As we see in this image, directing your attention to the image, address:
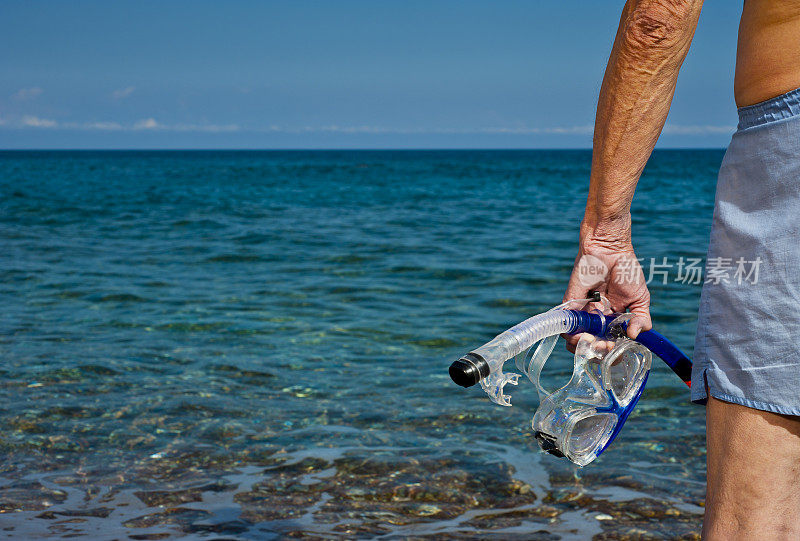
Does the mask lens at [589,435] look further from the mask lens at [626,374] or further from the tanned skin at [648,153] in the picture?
the tanned skin at [648,153]

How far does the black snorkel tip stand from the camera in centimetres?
160

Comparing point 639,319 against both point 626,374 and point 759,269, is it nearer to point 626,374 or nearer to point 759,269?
point 626,374

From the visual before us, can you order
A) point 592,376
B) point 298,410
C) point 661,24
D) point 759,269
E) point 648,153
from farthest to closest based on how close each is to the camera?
point 298,410 < point 592,376 < point 648,153 < point 661,24 < point 759,269

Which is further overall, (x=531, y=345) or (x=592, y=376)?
(x=592, y=376)

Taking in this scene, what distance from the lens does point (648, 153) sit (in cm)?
198

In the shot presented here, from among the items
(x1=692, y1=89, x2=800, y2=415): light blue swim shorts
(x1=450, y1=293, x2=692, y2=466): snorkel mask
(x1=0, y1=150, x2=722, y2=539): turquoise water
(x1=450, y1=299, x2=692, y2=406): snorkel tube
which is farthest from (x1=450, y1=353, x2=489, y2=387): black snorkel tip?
(x1=0, y1=150, x2=722, y2=539): turquoise water

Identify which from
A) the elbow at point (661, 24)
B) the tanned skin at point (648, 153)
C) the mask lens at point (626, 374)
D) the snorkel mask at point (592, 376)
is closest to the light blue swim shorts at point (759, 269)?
the tanned skin at point (648, 153)

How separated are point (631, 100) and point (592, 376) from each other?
2.35 ft

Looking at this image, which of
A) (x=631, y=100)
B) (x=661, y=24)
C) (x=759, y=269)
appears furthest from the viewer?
(x=631, y=100)

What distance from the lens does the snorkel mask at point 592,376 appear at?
1.95 metres

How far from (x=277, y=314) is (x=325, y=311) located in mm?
465

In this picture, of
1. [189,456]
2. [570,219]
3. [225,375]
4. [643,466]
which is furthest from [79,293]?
[570,219]

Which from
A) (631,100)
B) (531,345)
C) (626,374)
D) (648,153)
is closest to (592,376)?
(626,374)

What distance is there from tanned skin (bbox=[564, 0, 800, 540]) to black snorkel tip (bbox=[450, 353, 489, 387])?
1.51ft
